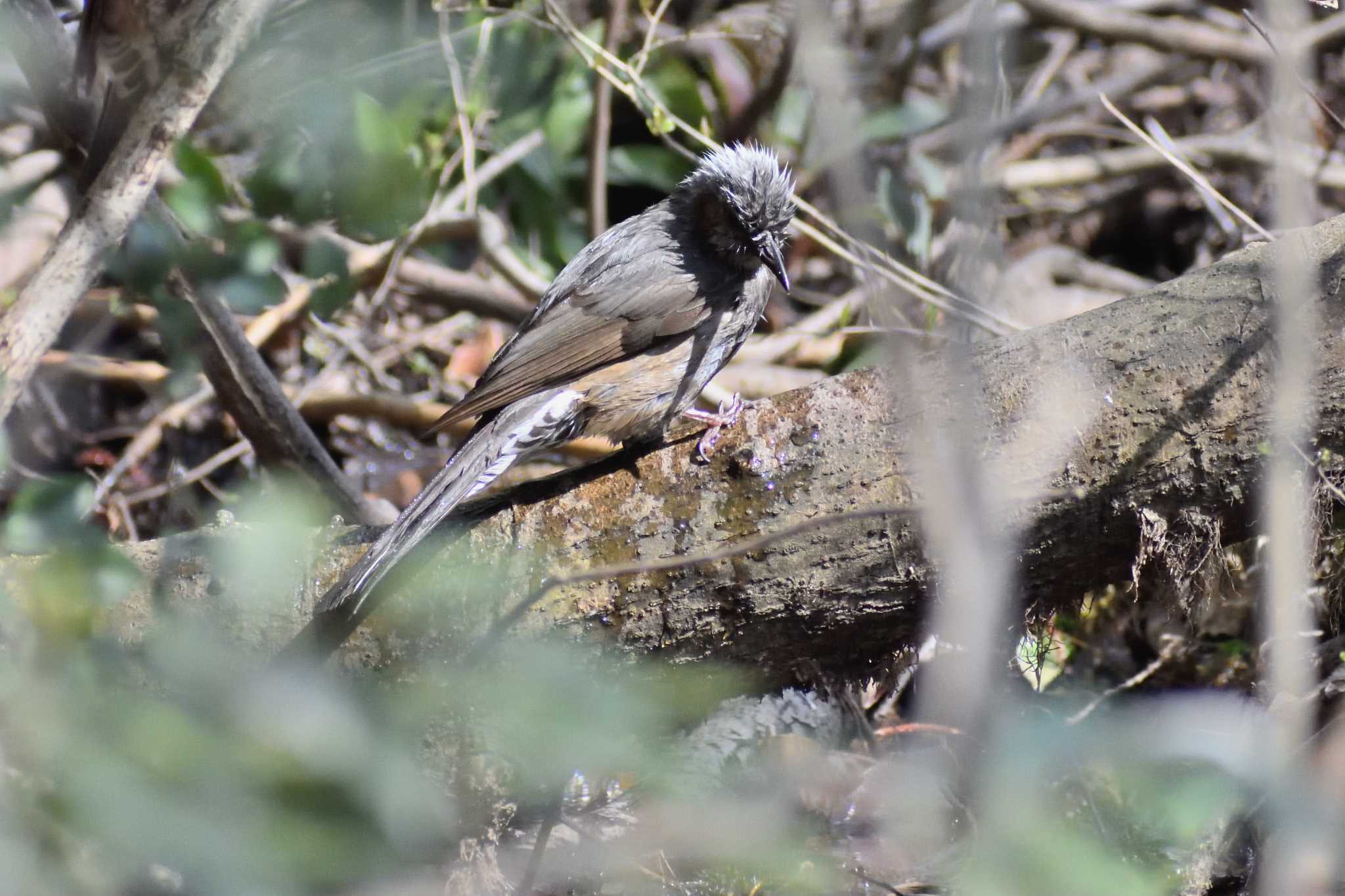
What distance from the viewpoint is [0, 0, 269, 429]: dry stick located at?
295 cm

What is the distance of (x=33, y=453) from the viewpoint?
5625 mm

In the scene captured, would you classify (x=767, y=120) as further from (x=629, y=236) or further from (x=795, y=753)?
(x=795, y=753)

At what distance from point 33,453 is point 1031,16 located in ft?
20.5

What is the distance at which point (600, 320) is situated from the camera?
411 cm

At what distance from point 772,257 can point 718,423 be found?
3.15 ft

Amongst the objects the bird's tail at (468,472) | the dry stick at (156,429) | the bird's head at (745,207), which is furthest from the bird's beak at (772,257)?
the dry stick at (156,429)

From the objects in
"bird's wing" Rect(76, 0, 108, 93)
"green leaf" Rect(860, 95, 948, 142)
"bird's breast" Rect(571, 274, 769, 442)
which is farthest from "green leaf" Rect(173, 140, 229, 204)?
"green leaf" Rect(860, 95, 948, 142)

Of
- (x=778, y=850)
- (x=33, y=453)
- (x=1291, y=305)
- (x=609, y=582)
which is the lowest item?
(x=33, y=453)

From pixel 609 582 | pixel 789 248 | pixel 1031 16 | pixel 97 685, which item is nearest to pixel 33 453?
pixel 609 582

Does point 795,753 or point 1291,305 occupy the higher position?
point 1291,305

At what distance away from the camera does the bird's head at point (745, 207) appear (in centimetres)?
423

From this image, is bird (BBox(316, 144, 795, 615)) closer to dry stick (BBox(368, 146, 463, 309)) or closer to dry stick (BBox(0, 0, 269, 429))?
dry stick (BBox(0, 0, 269, 429))

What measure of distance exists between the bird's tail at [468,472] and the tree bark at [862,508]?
0.36 ft

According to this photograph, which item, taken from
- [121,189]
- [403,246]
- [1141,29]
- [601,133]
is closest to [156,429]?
[403,246]
